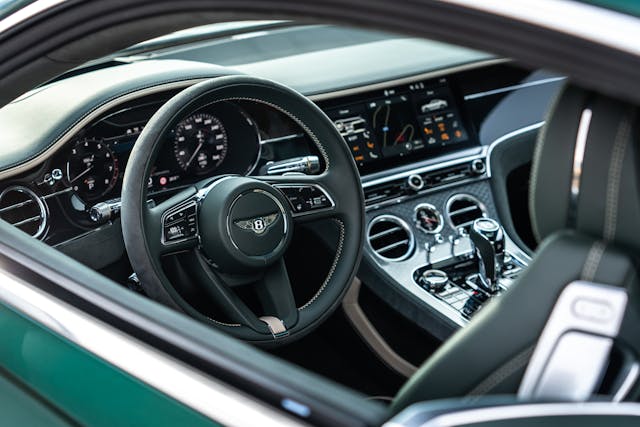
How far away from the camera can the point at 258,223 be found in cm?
235

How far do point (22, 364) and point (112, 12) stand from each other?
0.61 meters

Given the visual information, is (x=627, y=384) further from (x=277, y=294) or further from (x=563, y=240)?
(x=277, y=294)

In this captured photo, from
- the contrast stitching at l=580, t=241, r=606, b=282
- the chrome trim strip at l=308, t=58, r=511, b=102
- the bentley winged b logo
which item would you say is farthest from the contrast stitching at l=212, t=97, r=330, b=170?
the contrast stitching at l=580, t=241, r=606, b=282

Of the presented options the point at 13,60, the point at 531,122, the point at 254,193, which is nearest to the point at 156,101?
the point at 254,193

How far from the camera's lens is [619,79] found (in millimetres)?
994

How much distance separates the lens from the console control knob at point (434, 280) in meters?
3.08

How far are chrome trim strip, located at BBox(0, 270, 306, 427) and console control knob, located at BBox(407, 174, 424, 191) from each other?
1.86 meters

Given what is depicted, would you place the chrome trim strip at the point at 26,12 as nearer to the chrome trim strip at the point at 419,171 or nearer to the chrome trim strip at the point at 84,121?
the chrome trim strip at the point at 84,121

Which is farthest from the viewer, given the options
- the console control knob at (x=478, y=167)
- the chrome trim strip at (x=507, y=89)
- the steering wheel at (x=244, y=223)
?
the chrome trim strip at (x=507, y=89)

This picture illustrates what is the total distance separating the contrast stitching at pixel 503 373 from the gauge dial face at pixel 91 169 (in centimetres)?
166

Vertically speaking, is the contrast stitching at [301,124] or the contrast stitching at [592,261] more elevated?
the contrast stitching at [592,261]

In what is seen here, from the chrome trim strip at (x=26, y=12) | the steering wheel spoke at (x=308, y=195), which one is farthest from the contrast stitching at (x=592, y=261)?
the steering wheel spoke at (x=308, y=195)

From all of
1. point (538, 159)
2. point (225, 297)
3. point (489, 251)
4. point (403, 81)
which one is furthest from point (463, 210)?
point (538, 159)

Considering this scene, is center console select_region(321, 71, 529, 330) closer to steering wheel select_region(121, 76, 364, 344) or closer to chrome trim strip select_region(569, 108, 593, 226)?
steering wheel select_region(121, 76, 364, 344)
